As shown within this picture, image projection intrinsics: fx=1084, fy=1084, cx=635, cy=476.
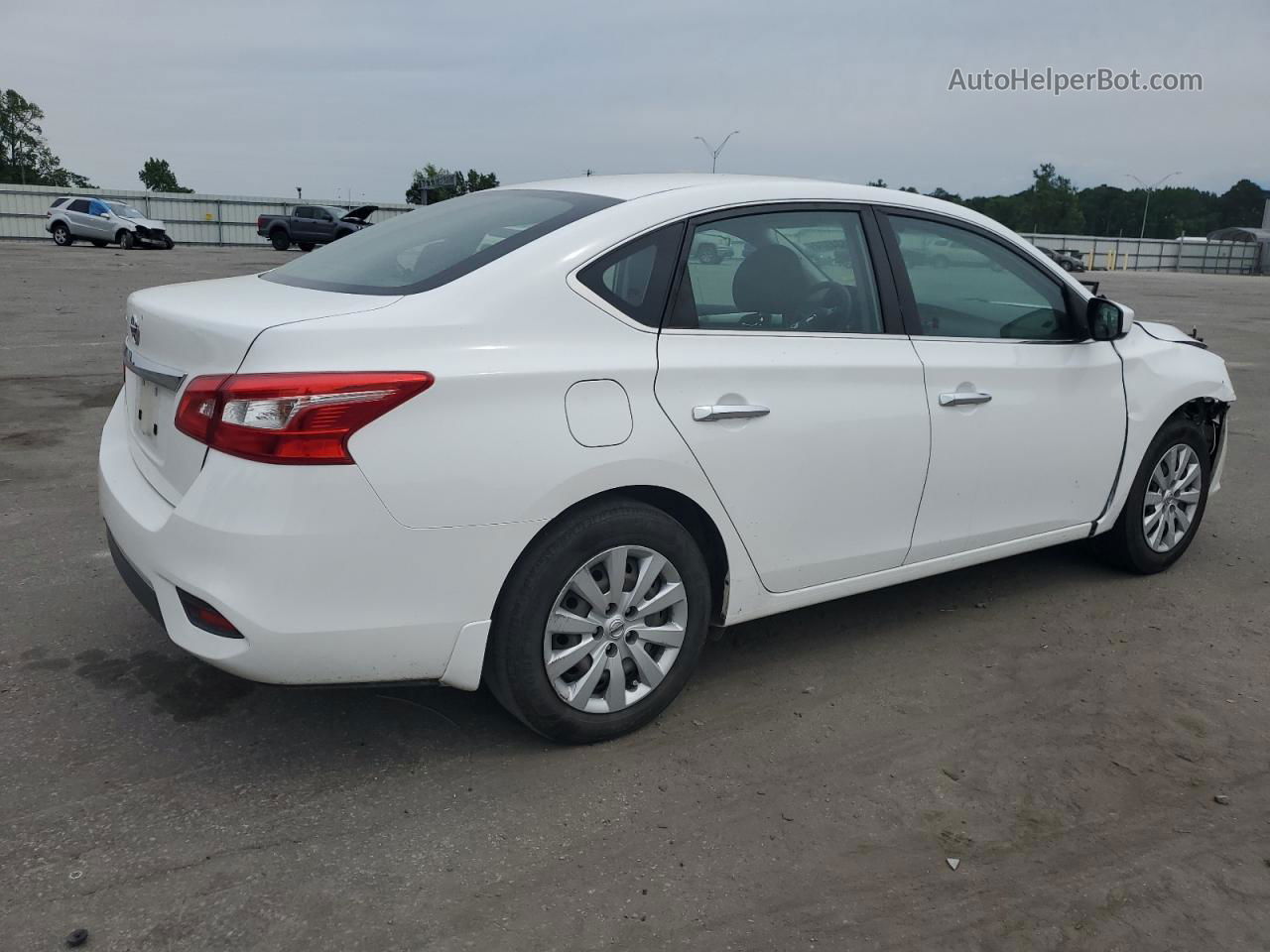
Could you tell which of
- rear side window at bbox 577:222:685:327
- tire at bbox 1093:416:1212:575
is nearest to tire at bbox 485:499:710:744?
rear side window at bbox 577:222:685:327

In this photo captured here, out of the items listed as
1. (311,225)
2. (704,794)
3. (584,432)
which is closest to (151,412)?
(584,432)

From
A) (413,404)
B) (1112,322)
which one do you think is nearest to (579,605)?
(413,404)

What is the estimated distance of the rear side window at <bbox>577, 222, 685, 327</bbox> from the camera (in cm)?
310

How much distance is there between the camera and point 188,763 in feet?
10.0

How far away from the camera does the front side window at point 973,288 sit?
3.85 metres

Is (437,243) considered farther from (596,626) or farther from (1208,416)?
(1208,416)

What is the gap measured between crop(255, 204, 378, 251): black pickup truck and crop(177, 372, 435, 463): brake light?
34.5 meters

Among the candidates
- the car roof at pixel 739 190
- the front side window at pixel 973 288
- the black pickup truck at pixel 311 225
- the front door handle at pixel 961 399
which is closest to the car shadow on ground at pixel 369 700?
the front door handle at pixel 961 399

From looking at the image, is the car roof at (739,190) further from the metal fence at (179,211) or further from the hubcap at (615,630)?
the metal fence at (179,211)

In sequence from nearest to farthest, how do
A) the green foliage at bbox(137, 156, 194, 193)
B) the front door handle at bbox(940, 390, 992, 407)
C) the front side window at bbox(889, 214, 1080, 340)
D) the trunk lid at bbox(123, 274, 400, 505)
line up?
the trunk lid at bbox(123, 274, 400, 505), the front door handle at bbox(940, 390, 992, 407), the front side window at bbox(889, 214, 1080, 340), the green foliage at bbox(137, 156, 194, 193)

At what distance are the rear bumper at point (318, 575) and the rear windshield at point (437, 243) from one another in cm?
→ 69

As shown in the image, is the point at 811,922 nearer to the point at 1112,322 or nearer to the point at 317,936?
the point at 317,936

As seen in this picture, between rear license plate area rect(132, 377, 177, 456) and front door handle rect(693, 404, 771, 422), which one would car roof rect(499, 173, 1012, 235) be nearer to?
front door handle rect(693, 404, 771, 422)

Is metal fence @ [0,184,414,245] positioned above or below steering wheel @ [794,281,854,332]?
above
